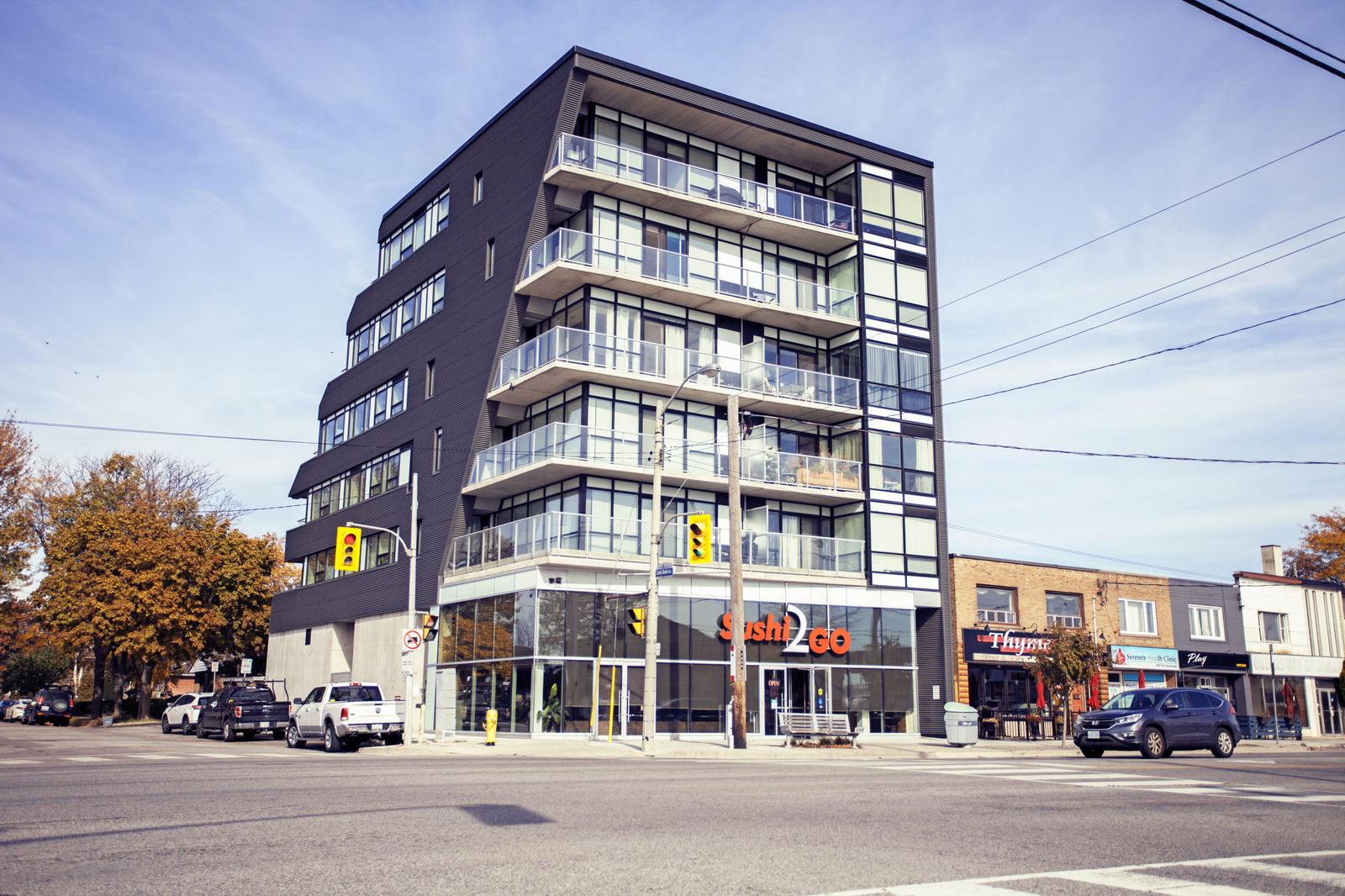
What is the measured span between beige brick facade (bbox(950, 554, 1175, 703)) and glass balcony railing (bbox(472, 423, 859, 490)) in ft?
21.8

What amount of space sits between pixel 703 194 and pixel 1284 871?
1331 inches

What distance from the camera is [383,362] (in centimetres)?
4872

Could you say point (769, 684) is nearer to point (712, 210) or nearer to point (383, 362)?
point (712, 210)

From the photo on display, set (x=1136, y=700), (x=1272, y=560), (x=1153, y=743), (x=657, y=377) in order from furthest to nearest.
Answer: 1. (x=1272, y=560)
2. (x=657, y=377)
3. (x=1136, y=700)
4. (x=1153, y=743)

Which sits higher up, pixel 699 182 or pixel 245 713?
pixel 699 182

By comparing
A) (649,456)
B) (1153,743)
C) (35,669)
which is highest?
(649,456)

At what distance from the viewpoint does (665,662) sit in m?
35.7

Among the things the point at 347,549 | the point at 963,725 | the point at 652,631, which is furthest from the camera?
the point at 963,725

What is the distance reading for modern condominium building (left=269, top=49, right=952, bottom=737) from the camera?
35781 mm

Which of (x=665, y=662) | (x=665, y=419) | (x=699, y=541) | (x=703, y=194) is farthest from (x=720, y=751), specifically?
(x=703, y=194)

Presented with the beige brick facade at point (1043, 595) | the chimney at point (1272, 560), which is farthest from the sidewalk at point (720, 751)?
the chimney at point (1272, 560)

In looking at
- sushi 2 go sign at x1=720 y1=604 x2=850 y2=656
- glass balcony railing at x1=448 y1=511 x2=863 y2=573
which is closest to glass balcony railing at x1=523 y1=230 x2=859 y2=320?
glass balcony railing at x1=448 y1=511 x2=863 y2=573

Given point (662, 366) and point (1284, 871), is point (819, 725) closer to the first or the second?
point (662, 366)

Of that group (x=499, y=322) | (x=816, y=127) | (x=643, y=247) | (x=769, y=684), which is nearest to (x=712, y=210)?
(x=643, y=247)
